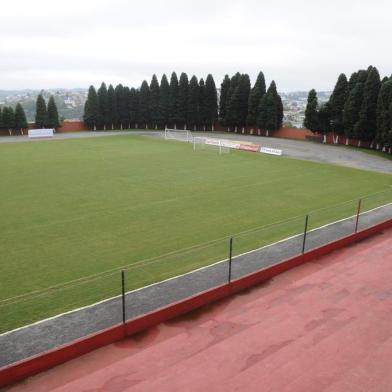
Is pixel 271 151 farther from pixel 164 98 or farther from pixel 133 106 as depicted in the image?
pixel 133 106

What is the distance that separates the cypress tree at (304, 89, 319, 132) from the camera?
49.7 metres

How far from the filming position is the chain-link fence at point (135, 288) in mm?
9227

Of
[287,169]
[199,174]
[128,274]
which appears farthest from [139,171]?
[128,274]

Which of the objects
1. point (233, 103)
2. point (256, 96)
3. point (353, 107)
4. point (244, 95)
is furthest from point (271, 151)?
point (244, 95)

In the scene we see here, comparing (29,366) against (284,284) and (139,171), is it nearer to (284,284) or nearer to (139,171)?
(284,284)

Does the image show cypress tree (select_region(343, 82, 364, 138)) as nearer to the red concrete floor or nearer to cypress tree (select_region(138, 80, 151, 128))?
cypress tree (select_region(138, 80, 151, 128))

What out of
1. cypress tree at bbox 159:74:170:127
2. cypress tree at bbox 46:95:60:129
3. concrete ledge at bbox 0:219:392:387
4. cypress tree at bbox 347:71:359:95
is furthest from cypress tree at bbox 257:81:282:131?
concrete ledge at bbox 0:219:392:387

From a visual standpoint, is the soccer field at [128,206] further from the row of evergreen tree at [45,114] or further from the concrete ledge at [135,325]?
the row of evergreen tree at [45,114]

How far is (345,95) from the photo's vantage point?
4741cm

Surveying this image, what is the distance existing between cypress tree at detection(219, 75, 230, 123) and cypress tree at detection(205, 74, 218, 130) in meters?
0.95

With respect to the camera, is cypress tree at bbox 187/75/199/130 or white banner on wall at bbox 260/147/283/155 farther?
cypress tree at bbox 187/75/199/130

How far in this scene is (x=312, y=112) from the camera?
49.8 metres

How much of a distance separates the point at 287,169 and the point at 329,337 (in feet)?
78.1

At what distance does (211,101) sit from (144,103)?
10.8 metres
